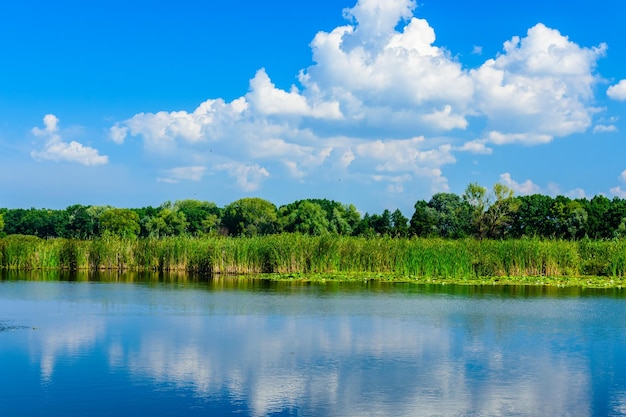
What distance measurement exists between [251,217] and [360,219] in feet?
39.4

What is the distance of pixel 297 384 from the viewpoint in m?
9.90

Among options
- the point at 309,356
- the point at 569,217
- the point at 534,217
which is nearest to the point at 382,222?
the point at 534,217

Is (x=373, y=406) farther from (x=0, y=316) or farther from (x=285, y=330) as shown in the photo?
(x=0, y=316)

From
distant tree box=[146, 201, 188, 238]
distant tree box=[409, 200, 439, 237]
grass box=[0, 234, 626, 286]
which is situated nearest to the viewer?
grass box=[0, 234, 626, 286]

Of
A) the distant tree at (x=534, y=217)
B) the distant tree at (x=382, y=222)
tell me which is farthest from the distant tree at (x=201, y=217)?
the distant tree at (x=534, y=217)

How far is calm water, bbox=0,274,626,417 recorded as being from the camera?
356 inches

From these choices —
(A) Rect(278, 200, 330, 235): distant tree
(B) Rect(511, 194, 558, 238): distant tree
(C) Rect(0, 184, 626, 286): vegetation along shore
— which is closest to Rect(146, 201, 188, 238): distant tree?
(A) Rect(278, 200, 330, 235): distant tree

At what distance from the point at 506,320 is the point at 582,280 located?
12697 millimetres

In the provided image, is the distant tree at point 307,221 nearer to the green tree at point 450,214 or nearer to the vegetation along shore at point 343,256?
the green tree at point 450,214

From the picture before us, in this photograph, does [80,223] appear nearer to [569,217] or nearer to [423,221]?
[423,221]

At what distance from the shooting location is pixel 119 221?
78.9m

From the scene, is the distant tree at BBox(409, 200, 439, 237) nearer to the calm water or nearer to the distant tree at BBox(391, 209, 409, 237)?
the distant tree at BBox(391, 209, 409, 237)

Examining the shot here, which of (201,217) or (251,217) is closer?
(251,217)

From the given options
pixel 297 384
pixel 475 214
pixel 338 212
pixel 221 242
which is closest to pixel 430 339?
pixel 297 384
